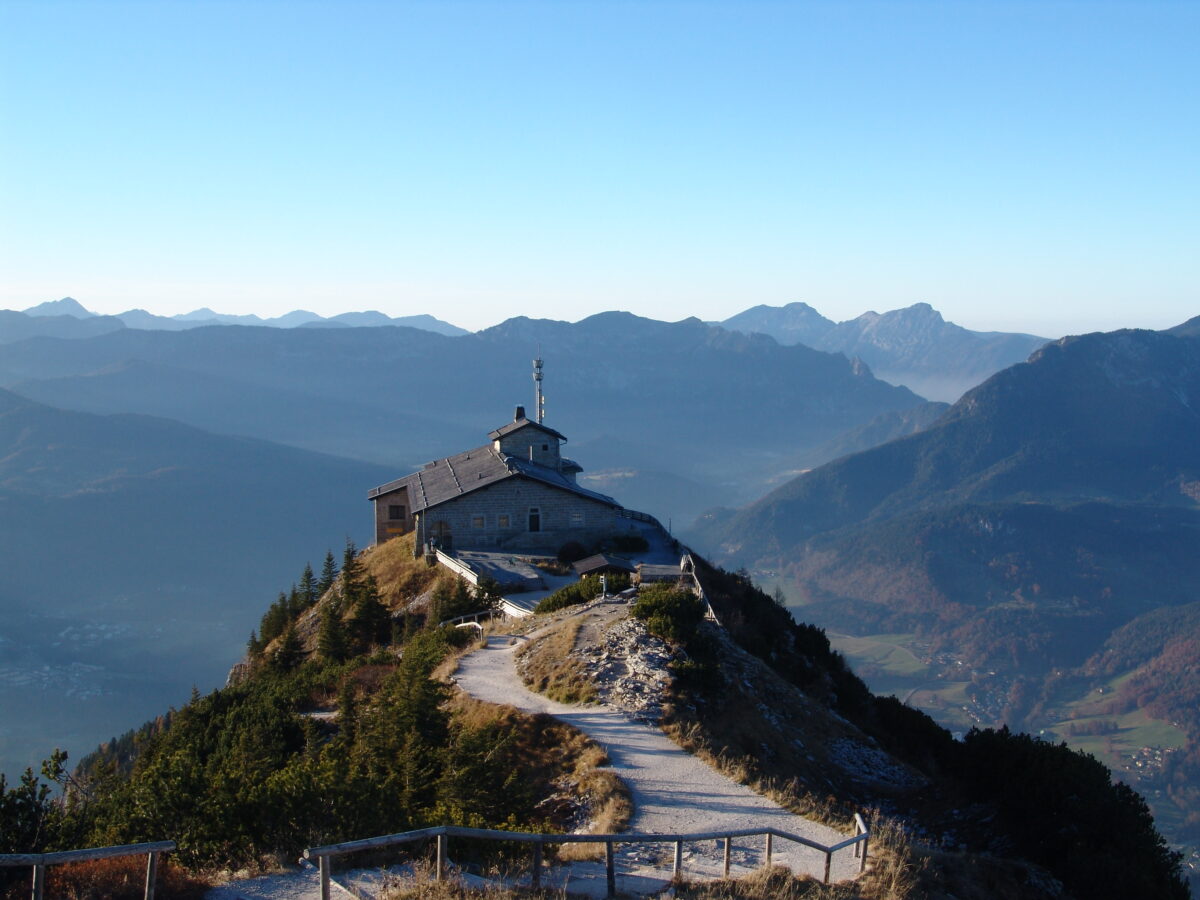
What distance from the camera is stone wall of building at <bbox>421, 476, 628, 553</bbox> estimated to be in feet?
163

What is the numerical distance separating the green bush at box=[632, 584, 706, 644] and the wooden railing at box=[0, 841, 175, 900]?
15556 millimetres

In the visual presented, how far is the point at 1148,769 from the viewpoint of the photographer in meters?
164

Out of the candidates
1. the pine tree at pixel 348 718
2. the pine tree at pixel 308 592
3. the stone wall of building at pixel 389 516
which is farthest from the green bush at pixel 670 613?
the stone wall of building at pixel 389 516

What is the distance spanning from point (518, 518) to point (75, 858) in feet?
133

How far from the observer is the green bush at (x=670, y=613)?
25.1 m

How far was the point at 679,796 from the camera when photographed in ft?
58.7

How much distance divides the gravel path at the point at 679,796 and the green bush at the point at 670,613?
3210 mm

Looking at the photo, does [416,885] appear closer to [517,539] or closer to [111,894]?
[111,894]

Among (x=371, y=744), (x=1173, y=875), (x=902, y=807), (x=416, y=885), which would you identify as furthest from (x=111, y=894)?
(x=1173, y=875)

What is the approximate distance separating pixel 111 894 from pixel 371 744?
726 centimetres

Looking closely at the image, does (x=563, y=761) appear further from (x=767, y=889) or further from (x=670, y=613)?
(x=767, y=889)

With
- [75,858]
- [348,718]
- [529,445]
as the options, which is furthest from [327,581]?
[75,858]

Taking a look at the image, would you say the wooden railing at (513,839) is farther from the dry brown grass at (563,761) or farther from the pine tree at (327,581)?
the pine tree at (327,581)

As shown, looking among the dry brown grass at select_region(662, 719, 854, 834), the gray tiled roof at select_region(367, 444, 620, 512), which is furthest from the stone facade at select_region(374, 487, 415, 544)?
the dry brown grass at select_region(662, 719, 854, 834)
